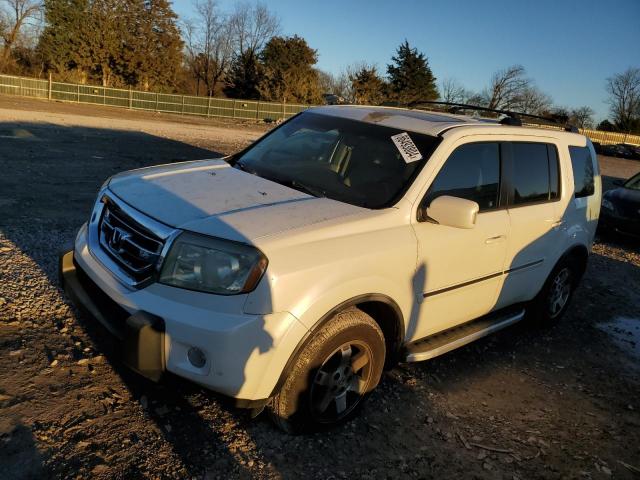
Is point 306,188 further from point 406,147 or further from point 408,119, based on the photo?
point 408,119

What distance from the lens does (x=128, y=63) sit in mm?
44594

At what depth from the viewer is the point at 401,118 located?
13.3 feet

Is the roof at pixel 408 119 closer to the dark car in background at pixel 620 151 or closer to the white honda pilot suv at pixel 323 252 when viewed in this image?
the white honda pilot suv at pixel 323 252

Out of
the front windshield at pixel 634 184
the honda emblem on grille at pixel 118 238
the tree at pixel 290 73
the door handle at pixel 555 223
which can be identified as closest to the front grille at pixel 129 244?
the honda emblem on grille at pixel 118 238

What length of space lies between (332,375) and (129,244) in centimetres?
138

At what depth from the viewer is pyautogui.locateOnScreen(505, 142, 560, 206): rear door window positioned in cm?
420

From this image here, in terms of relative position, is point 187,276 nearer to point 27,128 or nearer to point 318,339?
point 318,339

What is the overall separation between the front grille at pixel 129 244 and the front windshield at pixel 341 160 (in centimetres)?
111

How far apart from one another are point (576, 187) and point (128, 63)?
46.2 m

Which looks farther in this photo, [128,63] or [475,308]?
[128,63]

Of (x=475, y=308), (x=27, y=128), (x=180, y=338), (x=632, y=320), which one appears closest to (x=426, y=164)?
(x=475, y=308)

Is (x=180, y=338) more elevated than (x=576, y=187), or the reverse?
(x=576, y=187)

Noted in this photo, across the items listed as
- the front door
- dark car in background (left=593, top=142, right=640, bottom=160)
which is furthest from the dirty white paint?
dark car in background (left=593, top=142, right=640, bottom=160)

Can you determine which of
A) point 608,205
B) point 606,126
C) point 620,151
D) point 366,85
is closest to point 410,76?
point 366,85
